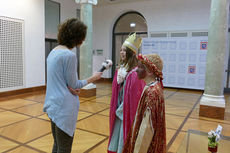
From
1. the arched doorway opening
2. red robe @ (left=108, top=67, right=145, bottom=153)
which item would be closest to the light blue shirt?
red robe @ (left=108, top=67, right=145, bottom=153)

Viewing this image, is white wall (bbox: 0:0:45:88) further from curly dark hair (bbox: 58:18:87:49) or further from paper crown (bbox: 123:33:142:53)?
curly dark hair (bbox: 58:18:87:49)

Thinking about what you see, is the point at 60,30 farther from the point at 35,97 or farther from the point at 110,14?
the point at 110,14

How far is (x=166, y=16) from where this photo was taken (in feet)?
27.3

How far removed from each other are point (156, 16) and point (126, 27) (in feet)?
5.64

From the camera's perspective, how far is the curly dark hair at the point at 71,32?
4.68ft

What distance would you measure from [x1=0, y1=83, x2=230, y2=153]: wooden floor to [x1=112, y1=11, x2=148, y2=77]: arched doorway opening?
4548 millimetres

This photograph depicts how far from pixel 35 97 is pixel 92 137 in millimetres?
3537

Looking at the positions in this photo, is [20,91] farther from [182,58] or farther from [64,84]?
[182,58]

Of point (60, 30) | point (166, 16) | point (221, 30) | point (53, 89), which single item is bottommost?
point (53, 89)

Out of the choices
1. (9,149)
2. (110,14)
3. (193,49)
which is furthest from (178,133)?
(110,14)

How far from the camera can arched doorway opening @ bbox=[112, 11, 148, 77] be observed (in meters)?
9.29

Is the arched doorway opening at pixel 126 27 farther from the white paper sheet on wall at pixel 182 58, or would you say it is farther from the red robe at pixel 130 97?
the red robe at pixel 130 97

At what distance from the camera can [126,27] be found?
31.7ft

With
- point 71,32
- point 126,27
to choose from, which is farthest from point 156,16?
point 71,32
